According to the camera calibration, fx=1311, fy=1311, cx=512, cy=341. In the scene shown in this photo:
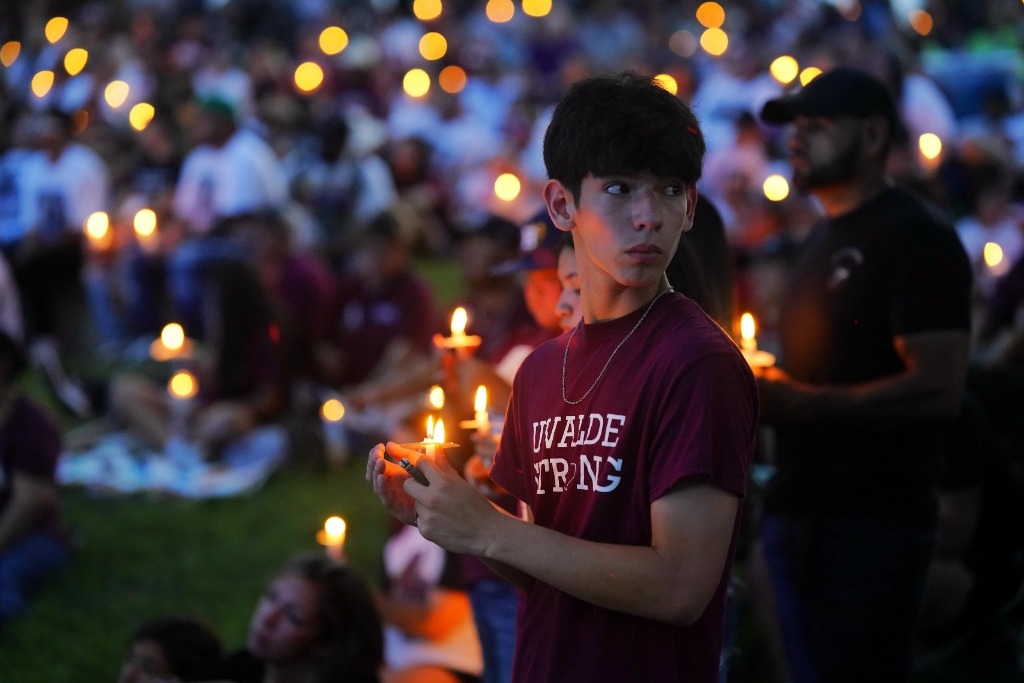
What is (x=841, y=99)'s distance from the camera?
355 cm

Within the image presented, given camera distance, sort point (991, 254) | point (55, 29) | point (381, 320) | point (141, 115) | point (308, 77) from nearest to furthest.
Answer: point (991, 254)
point (381, 320)
point (141, 115)
point (55, 29)
point (308, 77)

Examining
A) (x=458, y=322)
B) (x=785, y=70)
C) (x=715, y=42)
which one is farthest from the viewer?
(x=715, y=42)

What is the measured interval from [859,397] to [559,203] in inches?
56.9

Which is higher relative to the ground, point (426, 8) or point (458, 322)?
point (426, 8)

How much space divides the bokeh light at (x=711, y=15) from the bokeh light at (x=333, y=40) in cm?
510

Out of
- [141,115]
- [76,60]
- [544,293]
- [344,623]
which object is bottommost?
[344,623]

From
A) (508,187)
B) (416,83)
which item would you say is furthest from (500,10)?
(508,187)

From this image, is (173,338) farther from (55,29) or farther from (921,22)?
(921,22)

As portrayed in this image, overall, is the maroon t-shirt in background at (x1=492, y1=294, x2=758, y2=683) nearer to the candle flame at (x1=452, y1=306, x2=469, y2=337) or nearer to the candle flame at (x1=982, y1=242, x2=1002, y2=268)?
the candle flame at (x1=452, y1=306, x2=469, y2=337)

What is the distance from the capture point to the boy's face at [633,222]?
6.62 ft

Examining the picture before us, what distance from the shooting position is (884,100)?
142 inches

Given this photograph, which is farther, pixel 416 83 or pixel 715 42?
pixel 715 42

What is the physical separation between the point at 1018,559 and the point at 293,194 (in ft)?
31.4

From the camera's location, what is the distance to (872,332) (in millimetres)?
3398
